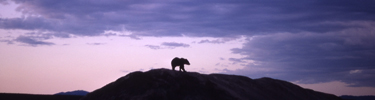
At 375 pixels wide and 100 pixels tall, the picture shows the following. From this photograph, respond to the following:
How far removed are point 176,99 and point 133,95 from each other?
3479 mm

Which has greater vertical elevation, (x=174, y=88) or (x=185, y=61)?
(x=185, y=61)

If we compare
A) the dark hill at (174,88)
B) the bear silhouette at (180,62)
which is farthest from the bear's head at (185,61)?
the dark hill at (174,88)

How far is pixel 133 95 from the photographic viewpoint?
27.2 m

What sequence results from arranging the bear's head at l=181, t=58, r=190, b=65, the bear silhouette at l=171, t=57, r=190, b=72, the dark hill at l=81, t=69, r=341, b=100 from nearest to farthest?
the dark hill at l=81, t=69, r=341, b=100 → the bear silhouette at l=171, t=57, r=190, b=72 → the bear's head at l=181, t=58, r=190, b=65

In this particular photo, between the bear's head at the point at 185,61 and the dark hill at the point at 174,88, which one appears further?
the bear's head at the point at 185,61

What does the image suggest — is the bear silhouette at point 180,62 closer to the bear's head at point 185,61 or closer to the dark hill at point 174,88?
the bear's head at point 185,61

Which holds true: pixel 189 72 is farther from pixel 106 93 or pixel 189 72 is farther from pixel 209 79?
pixel 106 93

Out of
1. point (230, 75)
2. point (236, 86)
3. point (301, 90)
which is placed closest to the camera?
point (236, 86)

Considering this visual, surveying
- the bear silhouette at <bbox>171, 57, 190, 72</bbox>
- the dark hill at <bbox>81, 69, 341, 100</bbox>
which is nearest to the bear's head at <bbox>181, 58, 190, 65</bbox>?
the bear silhouette at <bbox>171, 57, 190, 72</bbox>

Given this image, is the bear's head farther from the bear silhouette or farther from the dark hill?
the dark hill

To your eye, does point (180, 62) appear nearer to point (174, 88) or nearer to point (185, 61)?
point (185, 61)

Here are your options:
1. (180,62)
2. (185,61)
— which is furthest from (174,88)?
(185,61)

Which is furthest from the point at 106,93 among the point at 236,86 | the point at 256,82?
the point at 256,82

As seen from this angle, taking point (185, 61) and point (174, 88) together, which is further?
point (185, 61)
